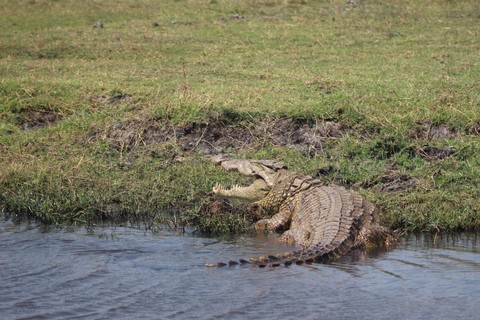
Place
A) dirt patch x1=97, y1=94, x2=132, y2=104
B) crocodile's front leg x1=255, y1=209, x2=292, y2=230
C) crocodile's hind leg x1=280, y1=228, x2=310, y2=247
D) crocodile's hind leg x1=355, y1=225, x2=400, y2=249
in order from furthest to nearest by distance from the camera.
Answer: dirt patch x1=97, y1=94, x2=132, y2=104 → crocodile's front leg x1=255, y1=209, x2=292, y2=230 → crocodile's hind leg x1=280, y1=228, x2=310, y2=247 → crocodile's hind leg x1=355, y1=225, x2=400, y2=249

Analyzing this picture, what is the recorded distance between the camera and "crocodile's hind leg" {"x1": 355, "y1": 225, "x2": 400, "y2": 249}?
4879 mm

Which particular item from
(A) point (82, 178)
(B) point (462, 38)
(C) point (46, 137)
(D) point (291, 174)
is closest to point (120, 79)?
(C) point (46, 137)

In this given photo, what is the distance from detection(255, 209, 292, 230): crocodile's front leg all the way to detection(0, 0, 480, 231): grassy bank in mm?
743

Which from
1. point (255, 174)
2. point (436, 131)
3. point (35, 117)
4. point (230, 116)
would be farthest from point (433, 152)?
point (35, 117)

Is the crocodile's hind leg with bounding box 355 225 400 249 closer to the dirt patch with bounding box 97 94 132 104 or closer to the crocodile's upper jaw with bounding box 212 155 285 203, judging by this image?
the crocodile's upper jaw with bounding box 212 155 285 203

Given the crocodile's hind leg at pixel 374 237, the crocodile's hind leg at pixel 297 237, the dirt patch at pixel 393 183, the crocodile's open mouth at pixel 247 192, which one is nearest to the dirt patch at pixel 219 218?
the crocodile's open mouth at pixel 247 192

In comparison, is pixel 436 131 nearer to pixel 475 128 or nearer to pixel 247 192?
pixel 475 128

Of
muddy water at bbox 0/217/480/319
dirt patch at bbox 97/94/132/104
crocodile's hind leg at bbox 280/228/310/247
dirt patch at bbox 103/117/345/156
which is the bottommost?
muddy water at bbox 0/217/480/319

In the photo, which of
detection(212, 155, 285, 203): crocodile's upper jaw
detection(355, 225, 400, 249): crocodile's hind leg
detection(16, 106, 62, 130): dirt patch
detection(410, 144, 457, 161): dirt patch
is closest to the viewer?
detection(355, 225, 400, 249): crocodile's hind leg

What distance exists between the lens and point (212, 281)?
3957 millimetres

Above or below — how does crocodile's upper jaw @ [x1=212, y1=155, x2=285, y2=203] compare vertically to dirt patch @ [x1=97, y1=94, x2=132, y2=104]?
below

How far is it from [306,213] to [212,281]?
5.79 feet

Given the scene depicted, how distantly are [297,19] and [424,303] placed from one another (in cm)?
1275

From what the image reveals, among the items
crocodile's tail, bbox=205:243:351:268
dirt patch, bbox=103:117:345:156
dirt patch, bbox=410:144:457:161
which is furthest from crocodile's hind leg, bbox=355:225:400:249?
dirt patch, bbox=103:117:345:156
